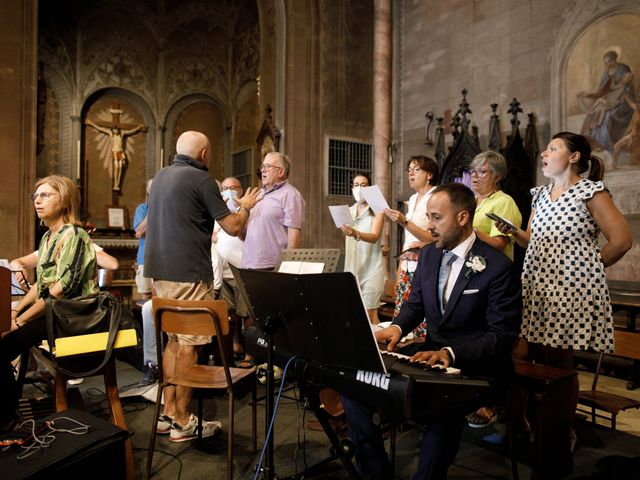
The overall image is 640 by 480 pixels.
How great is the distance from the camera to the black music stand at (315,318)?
1796mm

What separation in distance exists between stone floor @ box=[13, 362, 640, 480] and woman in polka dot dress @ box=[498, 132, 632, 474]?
0.29 m

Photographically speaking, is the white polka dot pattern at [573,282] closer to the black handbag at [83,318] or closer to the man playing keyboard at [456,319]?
the man playing keyboard at [456,319]

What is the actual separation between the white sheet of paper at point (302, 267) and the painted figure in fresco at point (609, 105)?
494 centimetres

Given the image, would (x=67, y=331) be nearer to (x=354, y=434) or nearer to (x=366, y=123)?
(x=354, y=434)

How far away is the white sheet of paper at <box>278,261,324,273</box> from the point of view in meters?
3.26

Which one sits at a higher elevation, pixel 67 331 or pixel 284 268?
pixel 284 268

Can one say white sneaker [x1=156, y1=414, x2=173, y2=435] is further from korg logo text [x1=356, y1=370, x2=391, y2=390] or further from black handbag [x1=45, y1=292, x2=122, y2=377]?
korg logo text [x1=356, y1=370, x2=391, y2=390]

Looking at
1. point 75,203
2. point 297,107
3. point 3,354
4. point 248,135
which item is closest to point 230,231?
point 75,203

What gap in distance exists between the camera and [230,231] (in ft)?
10.7

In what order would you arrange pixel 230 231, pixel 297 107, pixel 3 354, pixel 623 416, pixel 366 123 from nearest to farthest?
pixel 3 354 → pixel 230 231 → pixel 623 416 → pixel 297 107 → pixel 366 123

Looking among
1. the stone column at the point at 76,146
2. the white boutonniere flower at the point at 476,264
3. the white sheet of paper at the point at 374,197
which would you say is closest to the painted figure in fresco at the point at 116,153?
the stone column at the point at 76,146

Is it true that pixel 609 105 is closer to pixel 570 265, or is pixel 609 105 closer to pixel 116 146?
pixel 570 265

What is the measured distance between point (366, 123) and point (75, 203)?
7.12 m

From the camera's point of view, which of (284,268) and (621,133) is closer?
(284,268)
